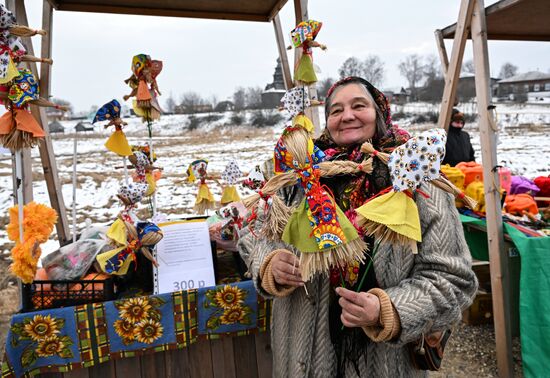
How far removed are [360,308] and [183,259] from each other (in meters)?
1.13

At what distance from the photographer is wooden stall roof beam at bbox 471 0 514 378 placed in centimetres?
239

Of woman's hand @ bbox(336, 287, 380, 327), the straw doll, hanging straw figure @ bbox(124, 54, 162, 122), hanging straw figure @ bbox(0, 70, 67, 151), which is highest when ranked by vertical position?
hanging straw figure @ bbox(124, 54, 162, 122)

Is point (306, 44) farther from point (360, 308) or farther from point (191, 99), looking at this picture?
point (191, 99)

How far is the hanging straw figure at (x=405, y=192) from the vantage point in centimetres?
86

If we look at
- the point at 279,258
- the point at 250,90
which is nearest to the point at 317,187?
the point at 279,258

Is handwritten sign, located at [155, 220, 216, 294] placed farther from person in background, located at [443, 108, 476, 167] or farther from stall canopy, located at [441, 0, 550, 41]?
person in background, located at [443, 108, 476, 167]

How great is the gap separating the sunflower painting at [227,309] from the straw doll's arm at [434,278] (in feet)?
3.03

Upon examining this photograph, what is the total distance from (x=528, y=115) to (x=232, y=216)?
87.2 feet

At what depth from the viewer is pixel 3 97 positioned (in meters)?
1.49

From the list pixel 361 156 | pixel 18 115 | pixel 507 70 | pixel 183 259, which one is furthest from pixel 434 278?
pixel 507 70

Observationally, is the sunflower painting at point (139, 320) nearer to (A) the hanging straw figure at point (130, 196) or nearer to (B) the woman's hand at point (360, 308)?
(A) the hanging straw figure at point (130, 196)

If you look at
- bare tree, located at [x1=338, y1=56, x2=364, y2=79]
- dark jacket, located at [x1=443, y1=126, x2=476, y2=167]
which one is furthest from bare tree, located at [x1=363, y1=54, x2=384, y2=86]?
dark jacket, located at [x1=443, y1=126, x2=476, y2=167]

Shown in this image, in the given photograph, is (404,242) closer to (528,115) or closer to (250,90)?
(528,115)

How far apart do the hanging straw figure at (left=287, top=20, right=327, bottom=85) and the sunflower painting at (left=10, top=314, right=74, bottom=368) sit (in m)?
1.74
